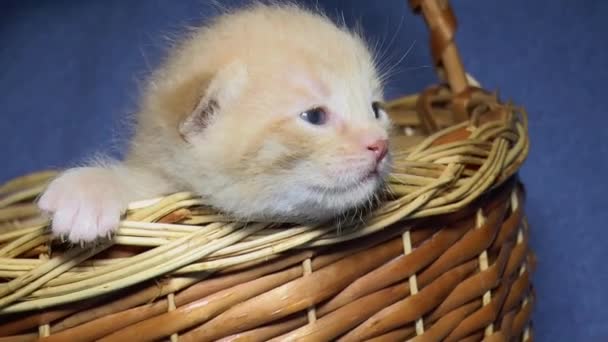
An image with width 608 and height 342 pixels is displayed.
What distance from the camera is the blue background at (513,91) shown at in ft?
6.98

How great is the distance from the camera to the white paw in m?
0.91

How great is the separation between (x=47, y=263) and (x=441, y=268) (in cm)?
55

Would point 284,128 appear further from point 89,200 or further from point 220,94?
point 89,200

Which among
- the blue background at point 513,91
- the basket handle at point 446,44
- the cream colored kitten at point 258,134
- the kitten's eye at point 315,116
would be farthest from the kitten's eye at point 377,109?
the blue background at point 513,91

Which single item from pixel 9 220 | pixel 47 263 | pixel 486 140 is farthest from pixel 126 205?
pixel 9 220

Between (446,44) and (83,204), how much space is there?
2.76 feet

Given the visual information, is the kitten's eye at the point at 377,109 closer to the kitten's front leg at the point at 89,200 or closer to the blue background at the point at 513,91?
the kitten's front leg at the point at 89,200

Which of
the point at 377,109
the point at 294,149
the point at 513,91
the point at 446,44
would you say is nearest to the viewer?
the point at 294,149

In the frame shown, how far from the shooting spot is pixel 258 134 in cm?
99

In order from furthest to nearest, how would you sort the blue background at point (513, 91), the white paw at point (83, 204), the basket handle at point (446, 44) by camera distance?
the blue background at point (513, 91) < the basket handle at point (446, 44) < the white paw at point (83, 204)

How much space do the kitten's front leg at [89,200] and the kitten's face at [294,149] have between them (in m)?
0.13

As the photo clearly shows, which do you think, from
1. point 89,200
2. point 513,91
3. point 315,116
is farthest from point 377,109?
point 513,91

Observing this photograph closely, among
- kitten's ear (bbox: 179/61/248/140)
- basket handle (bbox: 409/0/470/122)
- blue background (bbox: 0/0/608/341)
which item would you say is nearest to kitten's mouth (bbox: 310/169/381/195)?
kitten's ear (bbox: 179/61/248/140)

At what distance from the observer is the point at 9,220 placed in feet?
5.41
